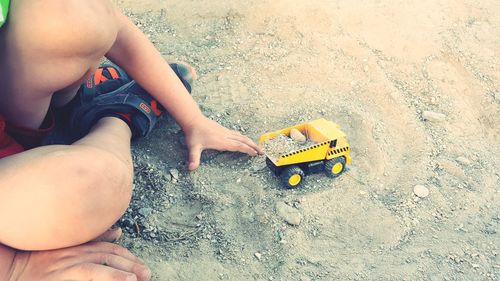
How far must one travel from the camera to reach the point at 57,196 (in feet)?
4.06

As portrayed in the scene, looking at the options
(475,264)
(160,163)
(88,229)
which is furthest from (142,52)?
(475,264)

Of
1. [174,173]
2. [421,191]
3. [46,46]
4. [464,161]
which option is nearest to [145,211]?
[174,173]

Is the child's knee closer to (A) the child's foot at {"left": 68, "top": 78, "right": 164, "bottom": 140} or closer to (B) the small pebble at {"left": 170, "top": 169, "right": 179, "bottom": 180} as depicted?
(A) the child's foot at {"left": 68, "top": 78, "right": 164, "bottom": 140}

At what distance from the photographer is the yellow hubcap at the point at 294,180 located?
71.4 inches

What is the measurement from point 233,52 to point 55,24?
1.15m

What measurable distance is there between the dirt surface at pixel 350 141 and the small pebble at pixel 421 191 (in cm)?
1

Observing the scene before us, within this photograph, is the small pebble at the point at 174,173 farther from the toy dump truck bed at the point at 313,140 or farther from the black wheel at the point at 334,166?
the black wheel at the point at 334,166

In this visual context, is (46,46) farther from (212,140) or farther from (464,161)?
(464,161)

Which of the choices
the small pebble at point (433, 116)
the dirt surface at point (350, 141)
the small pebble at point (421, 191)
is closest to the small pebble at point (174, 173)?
the dirt surface at point (350, 141)

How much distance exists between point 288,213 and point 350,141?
451 mm

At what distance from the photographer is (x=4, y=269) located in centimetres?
127

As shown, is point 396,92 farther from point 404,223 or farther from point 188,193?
point 188,193

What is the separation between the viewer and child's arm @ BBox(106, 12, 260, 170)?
5.79 ft

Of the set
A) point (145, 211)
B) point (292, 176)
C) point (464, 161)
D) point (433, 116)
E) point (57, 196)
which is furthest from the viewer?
point (433, 116)
